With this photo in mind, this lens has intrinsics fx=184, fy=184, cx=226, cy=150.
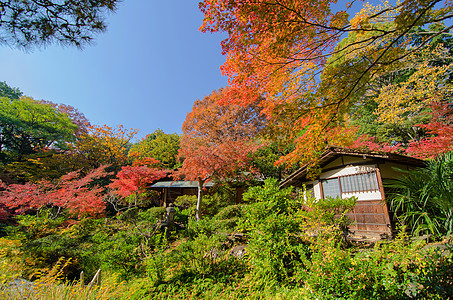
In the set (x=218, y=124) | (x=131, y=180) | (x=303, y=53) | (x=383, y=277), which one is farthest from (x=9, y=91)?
(x=383, y=277)

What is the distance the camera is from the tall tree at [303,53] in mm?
2889

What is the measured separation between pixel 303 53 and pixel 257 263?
4.09 m

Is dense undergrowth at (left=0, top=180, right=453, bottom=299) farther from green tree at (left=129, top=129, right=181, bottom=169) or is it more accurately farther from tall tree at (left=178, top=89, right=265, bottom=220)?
green tree at (left=129, top=129, right=181, bottom=169)

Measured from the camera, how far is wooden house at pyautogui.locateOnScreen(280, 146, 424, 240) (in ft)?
21.9

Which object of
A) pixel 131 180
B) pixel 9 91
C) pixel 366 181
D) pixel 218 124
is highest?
pixel 9 91

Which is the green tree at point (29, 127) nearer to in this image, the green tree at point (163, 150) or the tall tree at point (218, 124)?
the green tree at point (163, 150)

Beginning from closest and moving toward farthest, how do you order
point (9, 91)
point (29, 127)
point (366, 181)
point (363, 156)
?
point (363, 156) → point (366, 181) → point (29, 127) → point (9, 91)

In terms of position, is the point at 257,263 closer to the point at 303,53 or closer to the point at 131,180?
the point at 303,53

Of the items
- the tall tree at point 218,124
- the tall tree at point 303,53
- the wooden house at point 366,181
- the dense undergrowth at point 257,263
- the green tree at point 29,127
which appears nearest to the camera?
the dense undergrowth at point 257,263

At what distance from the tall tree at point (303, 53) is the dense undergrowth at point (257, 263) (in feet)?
5.61

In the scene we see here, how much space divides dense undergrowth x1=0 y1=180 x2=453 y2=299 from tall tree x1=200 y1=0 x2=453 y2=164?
1710 mm

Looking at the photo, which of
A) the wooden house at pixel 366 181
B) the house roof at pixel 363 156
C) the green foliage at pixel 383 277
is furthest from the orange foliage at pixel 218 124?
the green foliage at pixel 383 277

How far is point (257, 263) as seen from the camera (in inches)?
136

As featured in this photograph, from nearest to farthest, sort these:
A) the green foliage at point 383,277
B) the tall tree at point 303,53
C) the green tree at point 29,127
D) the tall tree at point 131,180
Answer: the green foliage at point 383,277 → the tall tree at point 303,53 → the tall tree at point 131,180 → the green tree at point 29,127
